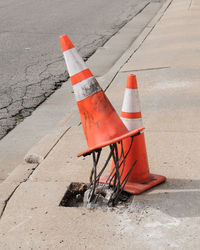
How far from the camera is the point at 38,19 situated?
12.3 metres

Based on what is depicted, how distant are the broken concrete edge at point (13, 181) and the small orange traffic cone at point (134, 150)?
2.81 feet

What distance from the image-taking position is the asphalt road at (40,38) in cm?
641

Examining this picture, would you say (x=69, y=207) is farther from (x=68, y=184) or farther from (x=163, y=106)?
(x=163, y=106)

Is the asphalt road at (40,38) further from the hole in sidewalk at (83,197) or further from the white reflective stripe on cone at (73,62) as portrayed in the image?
the white reflective stripe on cone at (73,62)

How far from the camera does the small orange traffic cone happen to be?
10.9 ft

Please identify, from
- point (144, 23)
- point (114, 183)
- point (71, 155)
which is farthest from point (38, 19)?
point (114, 183)

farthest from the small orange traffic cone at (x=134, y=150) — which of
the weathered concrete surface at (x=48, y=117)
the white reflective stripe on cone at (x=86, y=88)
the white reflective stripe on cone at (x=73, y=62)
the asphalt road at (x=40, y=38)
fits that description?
the asphalt road at (x=40, y=38)

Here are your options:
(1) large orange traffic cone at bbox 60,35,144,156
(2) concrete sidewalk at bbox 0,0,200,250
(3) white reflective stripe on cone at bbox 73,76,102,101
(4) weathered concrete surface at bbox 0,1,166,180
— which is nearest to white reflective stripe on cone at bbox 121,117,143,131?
(1) large orange traffic cone at bbox 60,35,144,156

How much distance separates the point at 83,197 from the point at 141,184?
452 millimetres

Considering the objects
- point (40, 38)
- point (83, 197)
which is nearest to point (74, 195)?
point (83, 197)

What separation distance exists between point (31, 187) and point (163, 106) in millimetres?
2259

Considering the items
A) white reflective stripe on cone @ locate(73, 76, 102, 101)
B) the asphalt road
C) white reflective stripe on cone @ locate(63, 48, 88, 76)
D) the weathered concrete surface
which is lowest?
the weathered concrete surface

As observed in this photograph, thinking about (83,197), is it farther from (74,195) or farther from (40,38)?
(40,38)

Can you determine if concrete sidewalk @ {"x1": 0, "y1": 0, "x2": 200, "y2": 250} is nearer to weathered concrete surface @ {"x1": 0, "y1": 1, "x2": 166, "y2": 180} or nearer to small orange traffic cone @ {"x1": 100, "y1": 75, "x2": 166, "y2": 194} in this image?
small orange traffic cone @ {"x1": 100, "y1": 75, "x2": 166, "y2": 194}
